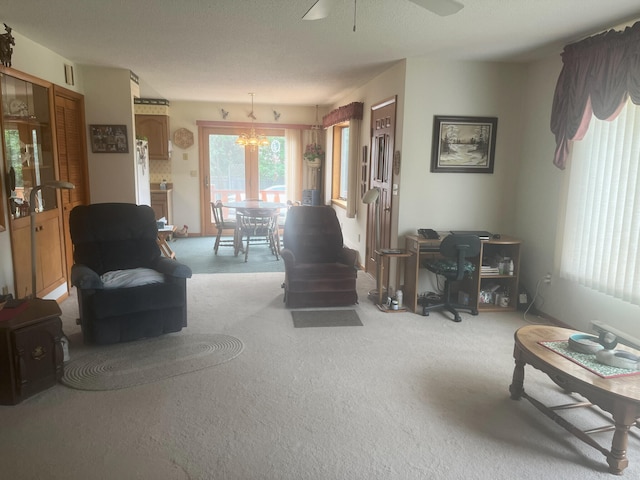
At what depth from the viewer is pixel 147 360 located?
3.20 metres

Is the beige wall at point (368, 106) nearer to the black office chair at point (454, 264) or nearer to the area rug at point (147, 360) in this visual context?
the black office chair at point (454, 264)

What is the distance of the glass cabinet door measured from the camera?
3.61 meters

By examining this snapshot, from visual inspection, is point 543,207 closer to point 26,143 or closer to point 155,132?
point 26,143

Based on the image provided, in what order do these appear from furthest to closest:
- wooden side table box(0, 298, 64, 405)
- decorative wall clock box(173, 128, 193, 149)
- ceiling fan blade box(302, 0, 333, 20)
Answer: decorative wall clock box(173, 128, 193, 149) → wooden side table box(0, 298, 64, 405) → ceiling fan blade box(302, 0, 333, 20)

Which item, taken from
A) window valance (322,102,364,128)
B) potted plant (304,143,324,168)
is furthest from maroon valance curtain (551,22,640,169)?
potted plant (304,143,324,168)

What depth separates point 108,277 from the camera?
11.5ft

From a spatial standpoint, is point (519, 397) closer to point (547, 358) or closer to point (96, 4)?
point (547, 358)

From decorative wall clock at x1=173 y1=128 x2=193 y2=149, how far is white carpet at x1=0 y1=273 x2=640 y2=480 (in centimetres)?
533

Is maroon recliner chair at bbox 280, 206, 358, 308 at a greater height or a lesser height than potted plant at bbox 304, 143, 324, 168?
lesser

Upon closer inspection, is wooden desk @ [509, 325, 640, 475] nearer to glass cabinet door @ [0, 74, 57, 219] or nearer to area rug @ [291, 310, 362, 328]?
area rug @ [291, 310, 362, 328]

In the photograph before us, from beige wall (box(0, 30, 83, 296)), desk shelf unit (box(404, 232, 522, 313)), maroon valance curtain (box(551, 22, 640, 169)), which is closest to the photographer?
maroon valance curtain (box(551, 22, 640, 169))

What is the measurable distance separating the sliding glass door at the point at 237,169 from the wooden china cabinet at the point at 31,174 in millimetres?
3773

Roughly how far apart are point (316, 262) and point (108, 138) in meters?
2.77

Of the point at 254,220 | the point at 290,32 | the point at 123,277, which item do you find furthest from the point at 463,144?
the point at 123,277
